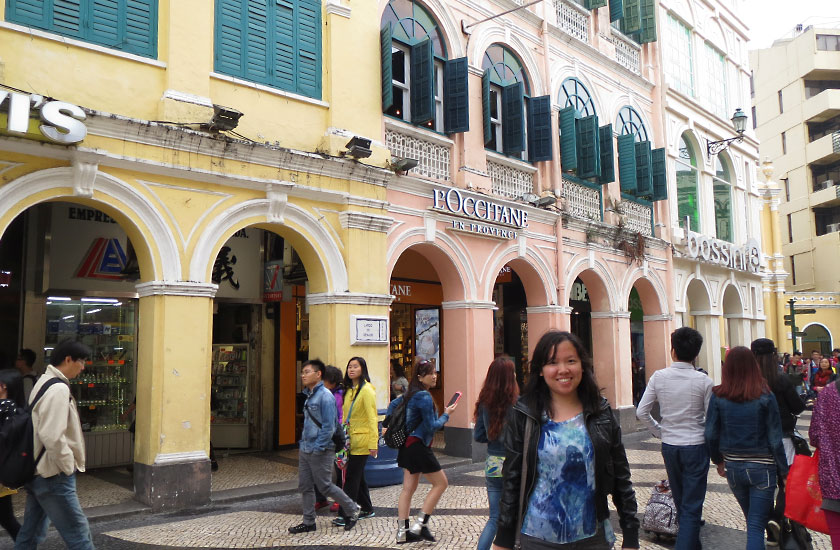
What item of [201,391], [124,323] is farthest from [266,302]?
[201,391]

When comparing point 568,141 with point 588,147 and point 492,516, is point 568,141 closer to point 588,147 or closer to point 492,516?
point 588,147

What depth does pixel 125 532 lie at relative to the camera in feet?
23.7

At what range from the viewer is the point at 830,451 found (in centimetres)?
396

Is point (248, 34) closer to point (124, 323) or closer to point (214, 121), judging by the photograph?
point (214, 121)

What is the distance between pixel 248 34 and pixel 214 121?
1.66 m

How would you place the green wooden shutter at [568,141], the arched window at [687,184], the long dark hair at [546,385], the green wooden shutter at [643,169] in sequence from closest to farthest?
1. the long dark hair at [546,385]
2. the green wooden shutter at [568,141]
3. the green wooden shutter at [643,169]
4. the arched window at [687,184]

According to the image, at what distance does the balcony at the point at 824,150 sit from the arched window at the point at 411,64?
3163 cm

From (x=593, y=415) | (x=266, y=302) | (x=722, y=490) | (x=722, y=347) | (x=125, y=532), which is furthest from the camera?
(x=722, y=347)

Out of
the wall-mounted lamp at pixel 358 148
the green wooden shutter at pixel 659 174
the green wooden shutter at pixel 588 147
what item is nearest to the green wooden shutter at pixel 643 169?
the green wooden shutter at pixel 659 174

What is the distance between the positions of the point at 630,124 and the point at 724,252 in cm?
572

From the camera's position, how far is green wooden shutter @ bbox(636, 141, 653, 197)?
56.6ft

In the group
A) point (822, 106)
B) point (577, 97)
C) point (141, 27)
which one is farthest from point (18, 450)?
point (822, 106)

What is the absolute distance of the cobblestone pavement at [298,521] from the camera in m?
6.69

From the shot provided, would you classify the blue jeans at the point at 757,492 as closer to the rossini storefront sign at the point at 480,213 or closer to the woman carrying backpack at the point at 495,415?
the woman carrying backpack at the point at 495,415
